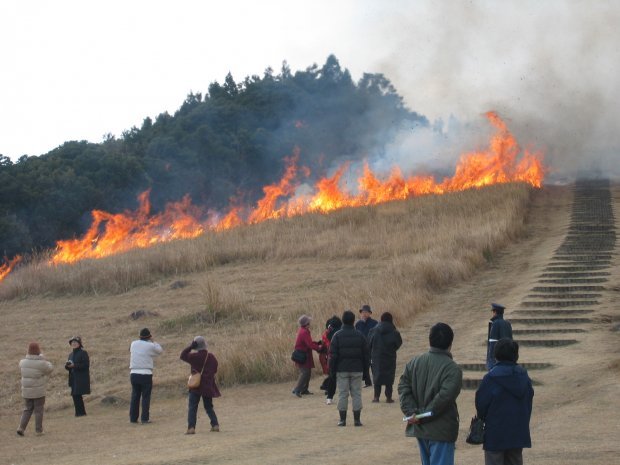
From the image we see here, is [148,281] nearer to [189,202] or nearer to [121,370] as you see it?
[121,370]

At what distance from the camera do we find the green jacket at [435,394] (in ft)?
26.1

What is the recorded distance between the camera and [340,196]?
48688 millimetres

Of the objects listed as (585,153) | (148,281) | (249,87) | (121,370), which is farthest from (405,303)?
(249,87)

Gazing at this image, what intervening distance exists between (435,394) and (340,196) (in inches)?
1605

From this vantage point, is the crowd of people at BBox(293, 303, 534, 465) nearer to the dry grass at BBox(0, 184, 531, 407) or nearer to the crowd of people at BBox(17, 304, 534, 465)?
the crowd of people at BBox(17, 304, 534, 465)

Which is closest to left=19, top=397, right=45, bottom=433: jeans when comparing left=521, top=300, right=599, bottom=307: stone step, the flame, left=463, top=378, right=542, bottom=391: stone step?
left=463, top=378, right=542, bottom=391: stone step

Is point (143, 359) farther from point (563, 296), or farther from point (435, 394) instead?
point (563, 296)

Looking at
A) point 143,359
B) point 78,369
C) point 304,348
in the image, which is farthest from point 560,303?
point 78,369

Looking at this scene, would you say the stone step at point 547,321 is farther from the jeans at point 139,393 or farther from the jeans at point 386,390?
the jeans at point 139,393

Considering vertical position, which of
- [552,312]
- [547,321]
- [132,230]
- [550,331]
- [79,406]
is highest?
[132,230]

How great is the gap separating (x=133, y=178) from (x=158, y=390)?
39.9 meters

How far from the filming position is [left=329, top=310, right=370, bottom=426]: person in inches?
550

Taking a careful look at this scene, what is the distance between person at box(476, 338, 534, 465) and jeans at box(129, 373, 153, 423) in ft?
31.9

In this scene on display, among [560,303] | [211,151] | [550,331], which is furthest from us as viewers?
[211,151]
